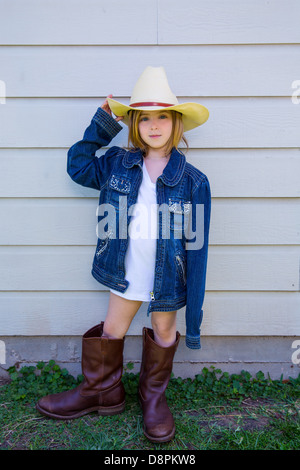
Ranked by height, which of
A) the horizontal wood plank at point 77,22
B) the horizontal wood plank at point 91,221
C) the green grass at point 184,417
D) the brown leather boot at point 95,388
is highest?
the horizontal wood plank at point 77,22

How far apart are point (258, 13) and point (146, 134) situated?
100cm

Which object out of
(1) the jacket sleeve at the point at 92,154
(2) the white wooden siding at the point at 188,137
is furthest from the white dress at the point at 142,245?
(2) the white wooden siding at the point at 188,137

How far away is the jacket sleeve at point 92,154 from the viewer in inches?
80.7

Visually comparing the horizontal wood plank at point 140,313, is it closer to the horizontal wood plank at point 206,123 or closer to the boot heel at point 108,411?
the boot heel at point 108,411

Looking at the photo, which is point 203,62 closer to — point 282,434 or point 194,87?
point 194,87

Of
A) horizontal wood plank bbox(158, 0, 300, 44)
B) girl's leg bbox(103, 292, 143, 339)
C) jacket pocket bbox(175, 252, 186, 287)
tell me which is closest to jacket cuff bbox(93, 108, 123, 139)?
horizontal wood plank bbox(158, 0, 300, 44)

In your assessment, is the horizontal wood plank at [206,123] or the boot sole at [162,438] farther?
the horizontal wood plank at [206,123]

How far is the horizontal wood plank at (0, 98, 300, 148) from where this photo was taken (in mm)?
2322

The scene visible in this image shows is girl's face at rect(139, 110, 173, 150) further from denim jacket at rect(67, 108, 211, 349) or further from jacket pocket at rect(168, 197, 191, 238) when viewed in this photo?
jacket pocket at rect(168, 197, 191, 238)

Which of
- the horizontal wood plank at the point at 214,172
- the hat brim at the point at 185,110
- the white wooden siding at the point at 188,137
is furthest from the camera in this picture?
the horizontal wood plank at the point at 214,172

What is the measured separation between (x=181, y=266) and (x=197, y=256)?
97 mm

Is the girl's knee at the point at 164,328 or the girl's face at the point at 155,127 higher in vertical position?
the girl's face at the point at 155,127

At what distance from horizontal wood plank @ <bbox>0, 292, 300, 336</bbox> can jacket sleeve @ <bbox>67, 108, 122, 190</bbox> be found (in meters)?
0.78

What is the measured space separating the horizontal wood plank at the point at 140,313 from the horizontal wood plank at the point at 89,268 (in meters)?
0.06
